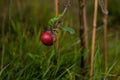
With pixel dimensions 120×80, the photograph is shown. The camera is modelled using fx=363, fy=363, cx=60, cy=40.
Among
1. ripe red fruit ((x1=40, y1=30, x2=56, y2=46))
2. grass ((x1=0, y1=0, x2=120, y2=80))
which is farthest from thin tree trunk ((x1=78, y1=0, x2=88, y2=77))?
ripe red fruit ((x1=40, y1=30, x2=56, y2=46))

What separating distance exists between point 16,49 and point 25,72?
403 mm

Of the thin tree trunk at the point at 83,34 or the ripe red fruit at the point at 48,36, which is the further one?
the thin tree trunk at the point at 83,34

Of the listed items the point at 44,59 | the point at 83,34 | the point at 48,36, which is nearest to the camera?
the point at 48,36

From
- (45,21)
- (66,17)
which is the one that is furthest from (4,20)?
(66,17)

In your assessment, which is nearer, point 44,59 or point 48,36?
point 48,36

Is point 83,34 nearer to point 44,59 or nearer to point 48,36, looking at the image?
point 44,59

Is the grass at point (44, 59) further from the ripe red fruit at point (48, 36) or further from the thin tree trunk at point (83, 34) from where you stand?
the ripe red fruit at point (48, 36)

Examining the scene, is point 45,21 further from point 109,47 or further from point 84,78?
point 84,78

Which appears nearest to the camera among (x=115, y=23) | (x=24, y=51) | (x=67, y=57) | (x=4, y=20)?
(x=67, y=57)

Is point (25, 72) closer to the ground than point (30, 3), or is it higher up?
closer to the ground

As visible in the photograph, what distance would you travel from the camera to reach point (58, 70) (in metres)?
2.01

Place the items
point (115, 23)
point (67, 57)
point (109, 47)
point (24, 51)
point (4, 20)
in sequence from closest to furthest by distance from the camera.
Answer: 1. point (67, 57)
2. point (24, 51)
3. point (109, 47)
4. point (4, 20)
5. point (115, 23)

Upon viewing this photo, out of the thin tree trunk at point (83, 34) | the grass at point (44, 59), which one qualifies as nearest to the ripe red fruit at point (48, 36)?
the grass at point (44, 59)

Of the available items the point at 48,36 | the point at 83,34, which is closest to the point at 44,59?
the point at 83,34
